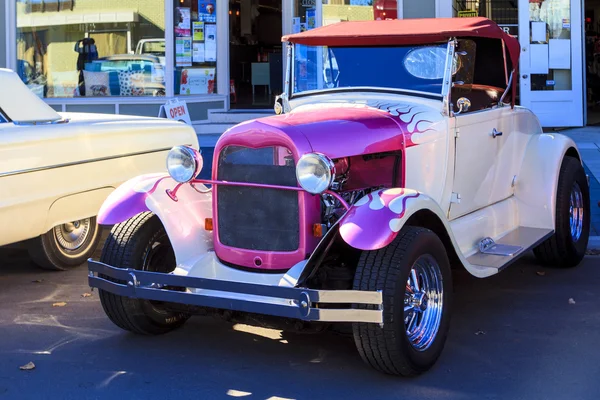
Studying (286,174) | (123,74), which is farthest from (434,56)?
(123,74)

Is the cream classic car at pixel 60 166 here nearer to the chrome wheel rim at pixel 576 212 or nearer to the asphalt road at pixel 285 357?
the asphalt road at pixel 285 357

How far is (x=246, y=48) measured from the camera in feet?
63.1

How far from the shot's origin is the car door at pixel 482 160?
18.1ft

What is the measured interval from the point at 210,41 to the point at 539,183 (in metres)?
8.53

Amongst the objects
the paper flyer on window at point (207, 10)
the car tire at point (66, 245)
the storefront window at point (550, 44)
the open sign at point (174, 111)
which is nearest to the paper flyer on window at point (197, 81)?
the paper flyer on window at point (207, 10)

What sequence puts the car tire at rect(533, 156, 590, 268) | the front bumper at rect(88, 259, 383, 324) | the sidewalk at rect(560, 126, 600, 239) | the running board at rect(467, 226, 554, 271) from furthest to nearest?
the sidewalk at rect(560, 126, 600, 239) → the car tire at rect(533, 156, 590, 268) → the running board at rect(467, 226, 554, 271) → the front bumper at rect(88, 259, 383, 324)

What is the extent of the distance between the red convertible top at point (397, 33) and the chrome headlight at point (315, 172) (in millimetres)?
1600

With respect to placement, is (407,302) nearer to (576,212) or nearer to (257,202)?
(257,202)

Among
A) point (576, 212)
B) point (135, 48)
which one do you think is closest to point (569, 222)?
point (576, 212)

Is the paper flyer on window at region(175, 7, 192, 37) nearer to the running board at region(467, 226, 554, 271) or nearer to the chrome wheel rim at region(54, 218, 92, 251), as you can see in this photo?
the chrome wheel rim at region(54, 218, 92, 251)

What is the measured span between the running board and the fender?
99cm

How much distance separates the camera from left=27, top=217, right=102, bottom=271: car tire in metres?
6.64

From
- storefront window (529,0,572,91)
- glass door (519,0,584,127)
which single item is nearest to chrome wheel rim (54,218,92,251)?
glass door (519,0,584,127)

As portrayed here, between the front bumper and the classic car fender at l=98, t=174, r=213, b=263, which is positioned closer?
the front bumper
